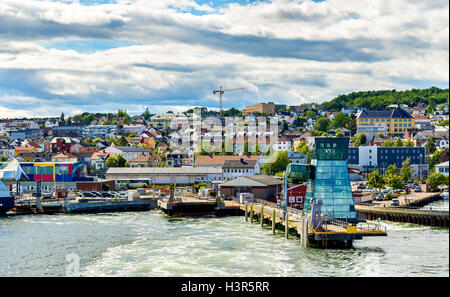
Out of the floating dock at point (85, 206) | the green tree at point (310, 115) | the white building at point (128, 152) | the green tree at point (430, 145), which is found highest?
the green tree at point (310, 115)

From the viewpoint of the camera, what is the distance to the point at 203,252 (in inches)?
1179

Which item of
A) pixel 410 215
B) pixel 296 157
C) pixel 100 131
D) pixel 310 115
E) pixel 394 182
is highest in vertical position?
pixel 310 115

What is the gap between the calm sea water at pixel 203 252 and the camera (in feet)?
83.6

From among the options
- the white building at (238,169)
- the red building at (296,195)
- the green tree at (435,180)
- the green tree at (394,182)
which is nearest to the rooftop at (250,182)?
the red building at (296,195)

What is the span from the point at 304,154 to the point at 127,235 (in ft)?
194

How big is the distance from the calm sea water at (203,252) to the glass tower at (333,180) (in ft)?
10.1

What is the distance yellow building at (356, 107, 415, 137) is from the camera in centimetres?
13200

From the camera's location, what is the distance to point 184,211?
1966 inches

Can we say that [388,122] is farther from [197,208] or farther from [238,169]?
[197,208]

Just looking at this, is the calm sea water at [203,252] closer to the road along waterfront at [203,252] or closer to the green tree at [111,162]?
the road along waterfront at [203,252]

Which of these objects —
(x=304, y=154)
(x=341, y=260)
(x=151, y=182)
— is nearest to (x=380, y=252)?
(x=341, y=260)

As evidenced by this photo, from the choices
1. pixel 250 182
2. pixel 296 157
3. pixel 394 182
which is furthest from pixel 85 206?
pixel 296 157

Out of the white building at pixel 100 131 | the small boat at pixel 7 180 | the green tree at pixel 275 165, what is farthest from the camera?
the white building at pixel 100 131

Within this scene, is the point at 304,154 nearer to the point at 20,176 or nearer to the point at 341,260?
the point at 20,176
